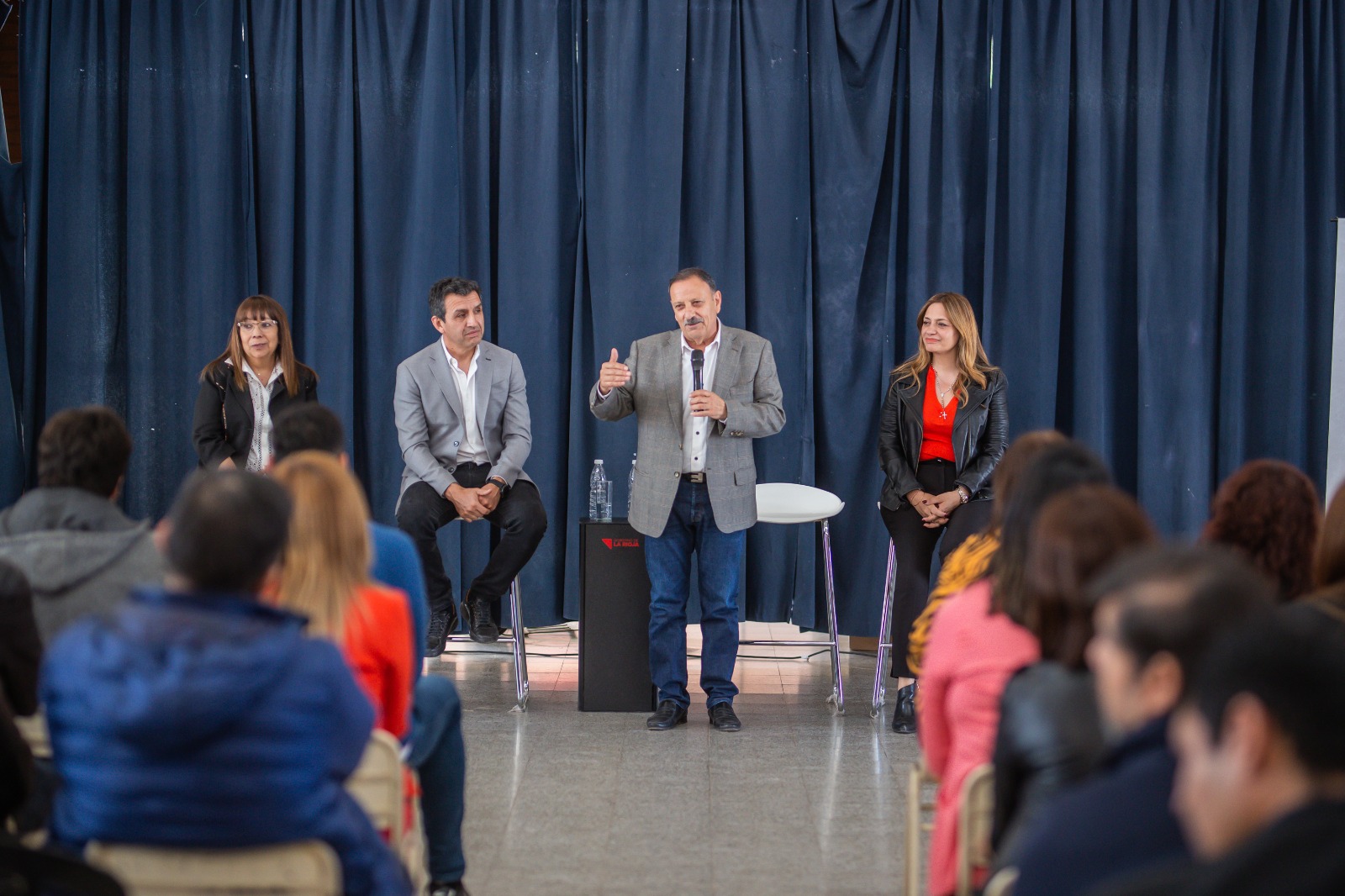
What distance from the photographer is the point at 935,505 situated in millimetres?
4484

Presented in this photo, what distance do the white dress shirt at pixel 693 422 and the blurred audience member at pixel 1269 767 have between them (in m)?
3.31

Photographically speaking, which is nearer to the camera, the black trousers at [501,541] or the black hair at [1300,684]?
the black hair at [1300,684]

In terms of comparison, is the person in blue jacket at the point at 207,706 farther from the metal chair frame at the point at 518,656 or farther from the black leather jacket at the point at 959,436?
the black leather jacket at the point at 959,436

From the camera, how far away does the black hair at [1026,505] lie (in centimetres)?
199

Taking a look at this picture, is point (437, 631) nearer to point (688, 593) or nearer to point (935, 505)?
point (688, 593)

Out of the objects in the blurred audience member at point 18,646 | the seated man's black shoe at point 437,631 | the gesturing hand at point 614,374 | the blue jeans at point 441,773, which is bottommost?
the seated man's black shoe at point 437,631

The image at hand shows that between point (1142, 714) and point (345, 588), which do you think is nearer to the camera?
point (1142, 714)

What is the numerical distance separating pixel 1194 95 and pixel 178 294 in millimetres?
4655

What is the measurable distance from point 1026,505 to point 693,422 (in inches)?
95.3

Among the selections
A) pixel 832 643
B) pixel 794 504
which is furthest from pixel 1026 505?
pixel 832 643

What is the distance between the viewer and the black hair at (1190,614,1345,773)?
1028 mm

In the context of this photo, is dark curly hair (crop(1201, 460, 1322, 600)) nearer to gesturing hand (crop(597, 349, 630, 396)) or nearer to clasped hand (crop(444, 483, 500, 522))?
gesturing hand (crop(597, 349, 630, 396))

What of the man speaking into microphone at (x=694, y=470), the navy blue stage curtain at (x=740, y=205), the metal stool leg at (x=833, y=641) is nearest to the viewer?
the man speaking into microphone at (x=694, y=470)

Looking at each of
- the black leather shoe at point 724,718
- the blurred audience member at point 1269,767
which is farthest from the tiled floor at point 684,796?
the blurred audience member at point 1269,767
